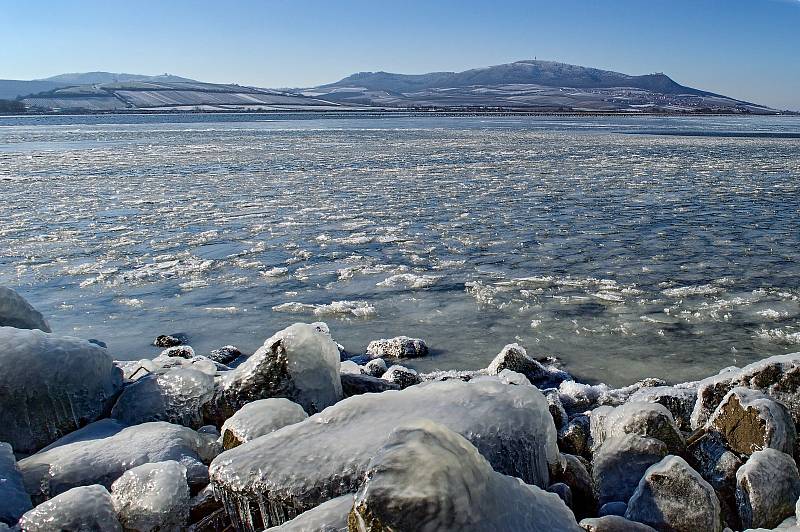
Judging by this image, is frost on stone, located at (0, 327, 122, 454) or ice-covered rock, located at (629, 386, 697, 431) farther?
ice-covered rock, located at (629, 386, 697, 431)

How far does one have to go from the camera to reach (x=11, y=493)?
2969 millimetres

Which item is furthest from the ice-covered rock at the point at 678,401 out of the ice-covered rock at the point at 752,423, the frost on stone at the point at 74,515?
the frost on stone at the point at 74,515

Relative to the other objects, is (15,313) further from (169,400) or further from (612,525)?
(612,525)

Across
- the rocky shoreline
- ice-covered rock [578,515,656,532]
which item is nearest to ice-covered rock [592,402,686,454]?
the rocky shoreline

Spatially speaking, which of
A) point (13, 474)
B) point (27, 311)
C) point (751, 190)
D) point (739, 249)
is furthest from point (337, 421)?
point (751, 190)

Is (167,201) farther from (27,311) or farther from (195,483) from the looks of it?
(195,483)

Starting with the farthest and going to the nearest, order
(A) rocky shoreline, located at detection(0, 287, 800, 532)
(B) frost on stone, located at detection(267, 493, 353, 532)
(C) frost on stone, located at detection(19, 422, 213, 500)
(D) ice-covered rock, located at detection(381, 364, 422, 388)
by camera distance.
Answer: (D) ice-covered rock, located at detection(381, 364, 422, 388) < (C) frost on stone, located at detection(19, 422, 213, 500) < (B) frost on stone, located at detection(267, 493, 353, 532) < (A) rocky shoreline, located at detection(0, 287, 800, 532)

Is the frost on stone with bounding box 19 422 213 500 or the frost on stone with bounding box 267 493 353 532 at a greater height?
the frost on stone with bounding box 267 493 353 532

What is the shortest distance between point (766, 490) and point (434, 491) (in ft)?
5.91

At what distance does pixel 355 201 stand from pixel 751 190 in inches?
359

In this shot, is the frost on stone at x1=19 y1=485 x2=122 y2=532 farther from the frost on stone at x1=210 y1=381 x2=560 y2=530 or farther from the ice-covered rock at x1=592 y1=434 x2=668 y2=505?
the ice-covered rock at x1=592 y1=434 x2=668 y2=505

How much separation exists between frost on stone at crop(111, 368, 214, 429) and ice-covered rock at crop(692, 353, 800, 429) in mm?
2949

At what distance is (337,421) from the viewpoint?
3154 mm

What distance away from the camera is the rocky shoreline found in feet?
7.37
